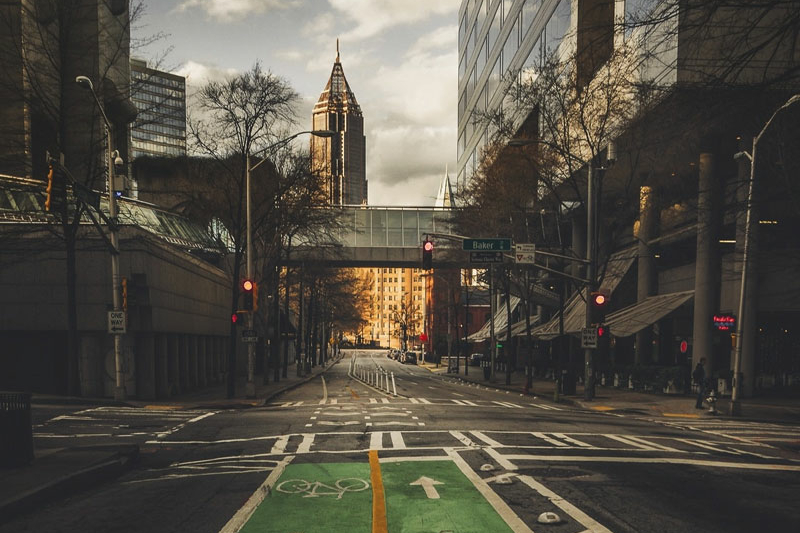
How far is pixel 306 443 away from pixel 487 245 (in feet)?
50.2

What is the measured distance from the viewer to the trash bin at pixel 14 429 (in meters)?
10.5

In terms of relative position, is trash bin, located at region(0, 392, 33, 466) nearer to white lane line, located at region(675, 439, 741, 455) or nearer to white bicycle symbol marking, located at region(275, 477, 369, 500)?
white bicycle symbol marking, located at region(275, 477, 369, 500)

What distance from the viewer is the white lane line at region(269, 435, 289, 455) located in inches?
515

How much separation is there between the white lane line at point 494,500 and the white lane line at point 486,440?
202 centimetres

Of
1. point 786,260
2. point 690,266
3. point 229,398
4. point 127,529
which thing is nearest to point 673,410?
point 786,260

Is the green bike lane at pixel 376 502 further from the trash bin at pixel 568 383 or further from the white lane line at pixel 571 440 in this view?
the trash bin at pixel 568 383

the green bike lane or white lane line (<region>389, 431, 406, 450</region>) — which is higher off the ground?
the green bike lane

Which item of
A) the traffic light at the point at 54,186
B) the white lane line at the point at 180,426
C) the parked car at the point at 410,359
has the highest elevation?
the traffic light at the point at 54,186

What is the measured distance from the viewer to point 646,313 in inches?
1449

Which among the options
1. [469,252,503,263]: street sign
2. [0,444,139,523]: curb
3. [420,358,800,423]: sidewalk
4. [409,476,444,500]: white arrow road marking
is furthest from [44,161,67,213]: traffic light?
[420,358,800,423]: sidewalk

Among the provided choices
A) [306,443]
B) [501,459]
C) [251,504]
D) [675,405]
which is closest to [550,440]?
[501,459]

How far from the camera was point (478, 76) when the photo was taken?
2933 inches

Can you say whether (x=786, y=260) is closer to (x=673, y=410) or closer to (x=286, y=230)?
(x=673, y=410)

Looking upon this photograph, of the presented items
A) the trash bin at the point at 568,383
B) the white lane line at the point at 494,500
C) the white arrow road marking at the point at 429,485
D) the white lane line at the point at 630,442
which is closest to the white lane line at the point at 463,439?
the white lane line at the point at 494,500
